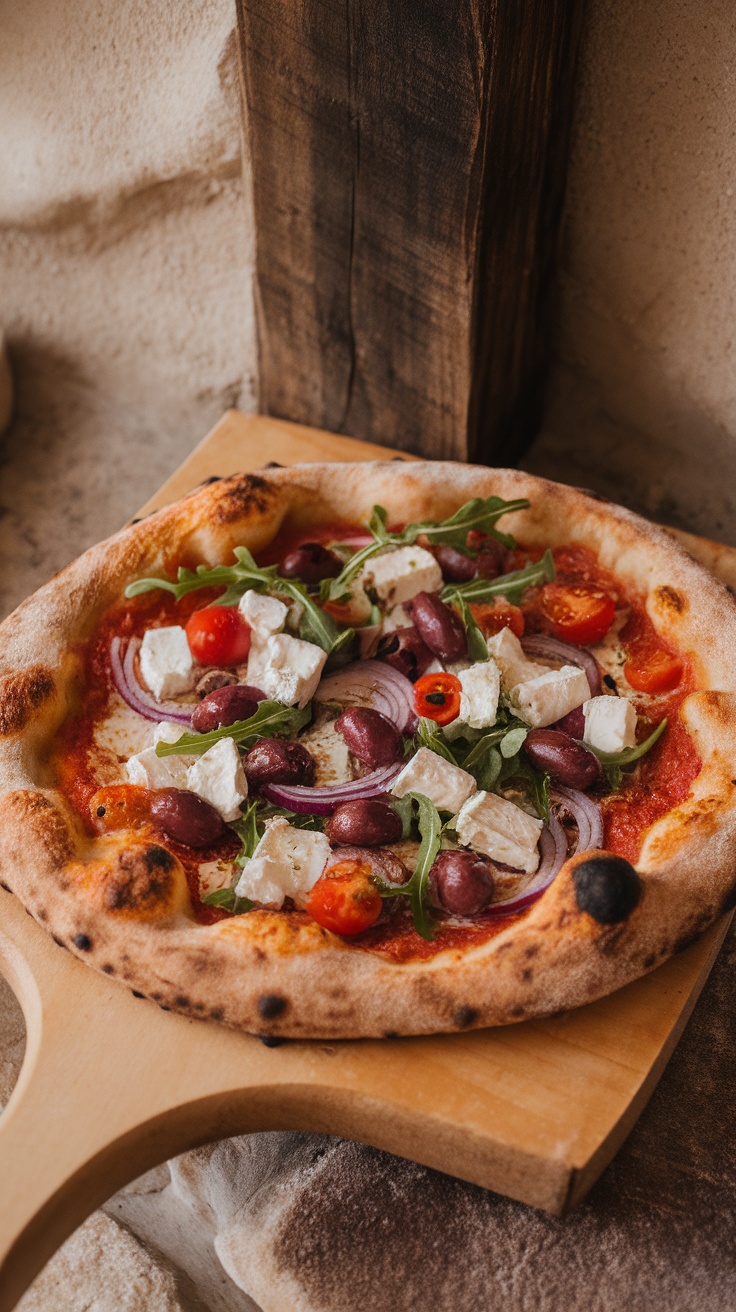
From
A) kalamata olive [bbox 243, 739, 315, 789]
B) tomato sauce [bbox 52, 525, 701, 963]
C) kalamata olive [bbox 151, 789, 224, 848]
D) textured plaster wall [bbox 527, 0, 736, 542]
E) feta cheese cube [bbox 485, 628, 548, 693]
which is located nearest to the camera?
tomato sauce [bbox 52, 525, 701, 963]

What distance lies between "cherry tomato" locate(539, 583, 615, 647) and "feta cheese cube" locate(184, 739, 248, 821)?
1.15 metres

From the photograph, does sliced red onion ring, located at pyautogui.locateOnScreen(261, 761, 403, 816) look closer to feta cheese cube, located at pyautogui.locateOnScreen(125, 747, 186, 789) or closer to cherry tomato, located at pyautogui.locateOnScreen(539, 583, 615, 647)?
feta cheese cube, located at pyautogui.locateOnScreen(125, 747, 186, 789)

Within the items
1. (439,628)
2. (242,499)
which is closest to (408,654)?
(439,628)

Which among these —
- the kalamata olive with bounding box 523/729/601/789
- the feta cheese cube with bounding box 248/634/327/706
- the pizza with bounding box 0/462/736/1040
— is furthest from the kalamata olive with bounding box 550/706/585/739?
the feta cheese cube with bounding box 248/634/327/706

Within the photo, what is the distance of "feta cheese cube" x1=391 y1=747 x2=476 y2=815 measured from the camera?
302 centimetres

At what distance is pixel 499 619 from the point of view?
3.55 m

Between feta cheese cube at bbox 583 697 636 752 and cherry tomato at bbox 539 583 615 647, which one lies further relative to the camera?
cherry tomato at bbox 539 583 615 647

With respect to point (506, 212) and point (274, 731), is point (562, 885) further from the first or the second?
point (506, 212)

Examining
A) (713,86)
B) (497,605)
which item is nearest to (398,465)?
(497,605)

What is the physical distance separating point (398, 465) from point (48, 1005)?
2189mm

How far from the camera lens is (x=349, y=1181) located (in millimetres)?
2883

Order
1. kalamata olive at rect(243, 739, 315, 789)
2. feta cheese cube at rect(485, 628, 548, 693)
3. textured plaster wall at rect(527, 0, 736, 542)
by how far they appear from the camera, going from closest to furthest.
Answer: kalamata olive at rect(243, 739, 315, 789), feta cheese cube at rect(485, 628, 548, 693), textured plaster wall at rect(527, 0, 736, 542)

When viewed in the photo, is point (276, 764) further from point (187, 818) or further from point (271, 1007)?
point (271, 1007)

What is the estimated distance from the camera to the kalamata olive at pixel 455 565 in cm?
370
